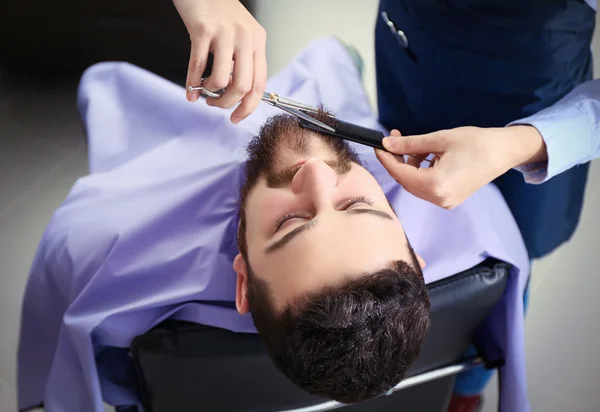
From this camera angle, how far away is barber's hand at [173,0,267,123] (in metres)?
0.80

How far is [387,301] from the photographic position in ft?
2.63

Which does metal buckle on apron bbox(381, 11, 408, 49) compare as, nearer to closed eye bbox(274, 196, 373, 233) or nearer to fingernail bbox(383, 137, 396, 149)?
fingernail bbox(383, 137, 396, 149)

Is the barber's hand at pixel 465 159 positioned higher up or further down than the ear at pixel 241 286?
higher up

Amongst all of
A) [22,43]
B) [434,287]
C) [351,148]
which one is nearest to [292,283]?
[434,287]

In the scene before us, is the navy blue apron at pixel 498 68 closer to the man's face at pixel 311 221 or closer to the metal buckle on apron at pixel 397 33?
the metal buckle on apron at pixel 397 33

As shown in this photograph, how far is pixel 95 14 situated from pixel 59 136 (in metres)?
0.44

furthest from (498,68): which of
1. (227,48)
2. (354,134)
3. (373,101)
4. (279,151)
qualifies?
(373,101)

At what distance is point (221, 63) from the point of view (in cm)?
80

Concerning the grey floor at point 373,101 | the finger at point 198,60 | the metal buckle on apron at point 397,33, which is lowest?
the grey floor at point 373,101

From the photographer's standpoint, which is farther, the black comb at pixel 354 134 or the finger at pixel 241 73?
the black comb at pixel 354 134

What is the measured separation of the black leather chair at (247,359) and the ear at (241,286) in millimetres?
46

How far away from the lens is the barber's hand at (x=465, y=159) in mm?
877

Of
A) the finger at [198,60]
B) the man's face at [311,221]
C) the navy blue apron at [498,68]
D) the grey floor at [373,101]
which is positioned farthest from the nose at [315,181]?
the grey floor at [373,101]

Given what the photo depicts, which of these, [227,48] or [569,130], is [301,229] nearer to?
[227,48]
